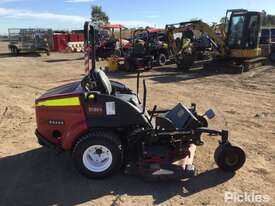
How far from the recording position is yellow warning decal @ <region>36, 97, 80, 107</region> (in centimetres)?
570

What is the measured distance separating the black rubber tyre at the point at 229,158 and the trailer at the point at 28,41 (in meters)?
25.9

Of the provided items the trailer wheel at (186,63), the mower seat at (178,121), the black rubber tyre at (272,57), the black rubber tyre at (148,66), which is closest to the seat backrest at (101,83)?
the mower seat at (178,121)

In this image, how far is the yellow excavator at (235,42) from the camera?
1825cm

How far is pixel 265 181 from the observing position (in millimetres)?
5695

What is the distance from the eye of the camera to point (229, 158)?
19.4 ft

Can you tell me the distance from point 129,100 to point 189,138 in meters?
1.05

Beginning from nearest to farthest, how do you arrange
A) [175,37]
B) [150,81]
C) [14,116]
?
1. [14,116]
2. [150,81]
3. [175,37]

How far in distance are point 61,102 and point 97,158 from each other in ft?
3.12

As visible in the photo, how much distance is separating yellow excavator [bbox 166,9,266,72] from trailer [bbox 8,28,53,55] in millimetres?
14499

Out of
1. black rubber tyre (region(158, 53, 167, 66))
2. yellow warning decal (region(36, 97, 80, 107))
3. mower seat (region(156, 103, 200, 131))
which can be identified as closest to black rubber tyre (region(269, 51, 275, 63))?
black rubber tyre (region(158, 53, 167, 66))

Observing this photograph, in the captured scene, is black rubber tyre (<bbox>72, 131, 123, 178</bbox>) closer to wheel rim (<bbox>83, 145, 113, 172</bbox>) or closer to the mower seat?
wheel rim (<bbox>83, 145, 113, 172</bbox>)

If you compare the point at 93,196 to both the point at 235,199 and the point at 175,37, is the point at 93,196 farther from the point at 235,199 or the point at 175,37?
the point at 175,37

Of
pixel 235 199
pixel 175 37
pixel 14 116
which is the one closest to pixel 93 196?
pixel 235 199

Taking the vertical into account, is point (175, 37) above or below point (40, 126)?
above
